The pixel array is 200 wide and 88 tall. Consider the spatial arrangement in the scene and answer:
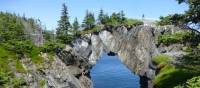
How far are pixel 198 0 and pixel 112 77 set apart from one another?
125 m

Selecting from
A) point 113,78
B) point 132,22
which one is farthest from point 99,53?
point 113,78

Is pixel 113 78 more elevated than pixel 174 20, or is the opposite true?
pixel 174 20

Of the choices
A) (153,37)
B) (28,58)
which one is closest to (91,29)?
(153,37)

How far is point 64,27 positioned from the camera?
126625 mm

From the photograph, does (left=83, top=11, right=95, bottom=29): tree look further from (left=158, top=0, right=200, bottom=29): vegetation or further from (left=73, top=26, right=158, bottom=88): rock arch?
(left=158, top=0, right=200, bottom=29): vegetation

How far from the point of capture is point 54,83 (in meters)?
85.4

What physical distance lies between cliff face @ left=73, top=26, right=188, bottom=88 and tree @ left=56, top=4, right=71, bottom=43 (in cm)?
538

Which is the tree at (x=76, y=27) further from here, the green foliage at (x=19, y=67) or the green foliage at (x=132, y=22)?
the green foliage at (x=19, y=67)

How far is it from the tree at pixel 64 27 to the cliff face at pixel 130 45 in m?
5.38

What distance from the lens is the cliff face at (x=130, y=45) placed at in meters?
116

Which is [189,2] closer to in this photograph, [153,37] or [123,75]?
[153,37]

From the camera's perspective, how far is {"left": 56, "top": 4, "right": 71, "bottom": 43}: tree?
122000 millimetres

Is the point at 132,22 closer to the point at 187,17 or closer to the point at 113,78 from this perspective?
the point at 113,78

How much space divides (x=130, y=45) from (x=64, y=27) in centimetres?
2522
